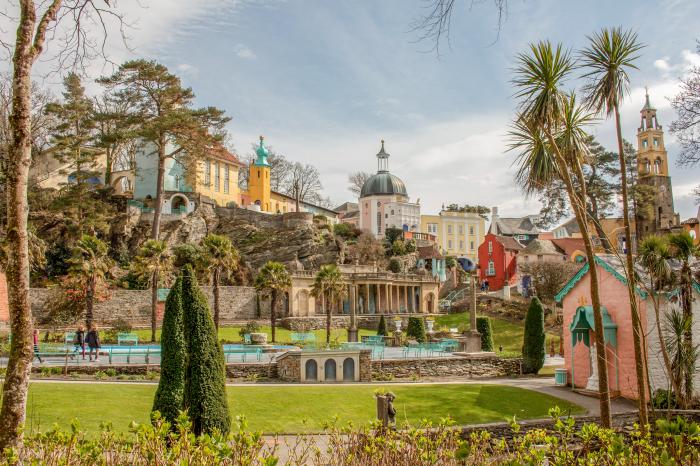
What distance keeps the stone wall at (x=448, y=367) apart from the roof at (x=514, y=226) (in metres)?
55.3

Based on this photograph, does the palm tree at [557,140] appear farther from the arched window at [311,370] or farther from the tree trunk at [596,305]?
the arched window at [311,370]

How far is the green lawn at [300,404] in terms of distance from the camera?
18000 millimetres

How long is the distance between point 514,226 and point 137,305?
205ft

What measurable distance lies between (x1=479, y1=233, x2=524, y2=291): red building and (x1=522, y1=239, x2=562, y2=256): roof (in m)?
1.51

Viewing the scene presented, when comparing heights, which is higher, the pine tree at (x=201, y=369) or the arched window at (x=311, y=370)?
the pine tree at (x=201, y=369)

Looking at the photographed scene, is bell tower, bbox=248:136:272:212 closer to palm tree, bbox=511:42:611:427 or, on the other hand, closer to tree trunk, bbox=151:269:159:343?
tree trunk, bbox=151:269:159:343

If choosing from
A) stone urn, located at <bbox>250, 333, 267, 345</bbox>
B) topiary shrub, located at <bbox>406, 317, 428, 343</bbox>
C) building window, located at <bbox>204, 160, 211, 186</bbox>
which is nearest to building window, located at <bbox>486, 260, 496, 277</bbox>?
topiary shrub, located at <bbox>406, 317, 428, 343</bbox>

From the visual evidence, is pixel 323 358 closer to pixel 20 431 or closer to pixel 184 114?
pixel 20 431

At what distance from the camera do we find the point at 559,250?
69812mm

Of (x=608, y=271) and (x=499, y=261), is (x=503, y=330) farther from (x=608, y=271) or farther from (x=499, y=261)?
(x=608, y=271)

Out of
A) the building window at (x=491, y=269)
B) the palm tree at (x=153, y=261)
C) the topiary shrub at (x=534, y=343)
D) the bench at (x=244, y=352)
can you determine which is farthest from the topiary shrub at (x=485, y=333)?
the building window at (x=491, y=269)

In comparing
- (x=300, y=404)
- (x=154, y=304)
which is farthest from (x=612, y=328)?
(x=154, y=304)

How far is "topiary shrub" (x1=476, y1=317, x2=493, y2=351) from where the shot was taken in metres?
38.9

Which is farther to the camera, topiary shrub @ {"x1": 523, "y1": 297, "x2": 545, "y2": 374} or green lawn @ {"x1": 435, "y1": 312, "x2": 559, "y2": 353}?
green lawn @ {"x1": 435, "y1": 312, "x2": 559, "y2": 353}
